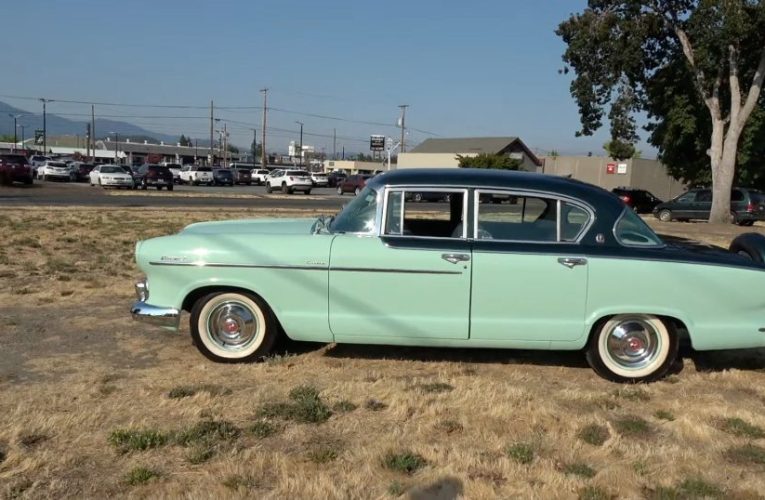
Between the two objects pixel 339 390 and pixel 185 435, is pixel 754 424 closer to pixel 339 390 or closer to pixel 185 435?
pixel 339 390

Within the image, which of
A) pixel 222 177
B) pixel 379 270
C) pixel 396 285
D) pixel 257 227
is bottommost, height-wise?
pixel 396 285

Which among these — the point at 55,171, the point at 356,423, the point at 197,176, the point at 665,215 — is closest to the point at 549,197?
the point at 356,423

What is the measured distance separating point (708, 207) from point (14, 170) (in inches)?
1329

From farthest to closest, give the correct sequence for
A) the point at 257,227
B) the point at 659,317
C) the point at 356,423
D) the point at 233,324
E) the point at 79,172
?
1. the point at 79,172
2. the point at 257,227
3. the point at 233,324
4. the point at 659,317
5. the point at 356,423

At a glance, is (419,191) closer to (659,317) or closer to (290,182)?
(659,317)

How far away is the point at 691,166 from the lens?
3681 cm

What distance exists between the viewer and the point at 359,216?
16.9 ft

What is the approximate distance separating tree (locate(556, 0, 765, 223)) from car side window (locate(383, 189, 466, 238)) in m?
19.8

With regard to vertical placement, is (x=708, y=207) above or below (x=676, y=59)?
below

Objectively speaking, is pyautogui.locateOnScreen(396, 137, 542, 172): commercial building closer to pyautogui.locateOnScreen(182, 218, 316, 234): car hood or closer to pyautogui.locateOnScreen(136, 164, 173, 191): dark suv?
pyautogui.locateOnScreen(136, 164, 173, 191): dark suv

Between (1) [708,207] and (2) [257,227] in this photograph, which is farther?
(1) [708,207]

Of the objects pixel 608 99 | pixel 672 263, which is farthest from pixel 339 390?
pixel 608 99

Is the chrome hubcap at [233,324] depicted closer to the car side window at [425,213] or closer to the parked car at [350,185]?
the car side window at [425,213]

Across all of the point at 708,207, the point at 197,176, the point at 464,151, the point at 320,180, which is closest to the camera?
the point at 708,207
